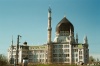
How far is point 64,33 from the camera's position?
98.5m

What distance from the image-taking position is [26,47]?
99.6 metres

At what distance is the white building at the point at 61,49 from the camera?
9294 cm

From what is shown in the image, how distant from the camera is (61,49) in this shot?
9506 centimetres

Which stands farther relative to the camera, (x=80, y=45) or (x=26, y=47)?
(x=26, y=47)

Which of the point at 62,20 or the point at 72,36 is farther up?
the point at 62,20

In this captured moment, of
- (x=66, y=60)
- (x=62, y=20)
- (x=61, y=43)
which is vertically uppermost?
(x=62, y=20)

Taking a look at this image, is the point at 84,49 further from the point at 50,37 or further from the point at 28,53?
the point at 28,53

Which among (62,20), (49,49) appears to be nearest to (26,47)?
(49,49)

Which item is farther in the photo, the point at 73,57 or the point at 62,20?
the point at 62,20

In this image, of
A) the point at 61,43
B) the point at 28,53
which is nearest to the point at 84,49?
the point at 61,43

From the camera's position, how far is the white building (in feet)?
305

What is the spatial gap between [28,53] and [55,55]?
10.6 m

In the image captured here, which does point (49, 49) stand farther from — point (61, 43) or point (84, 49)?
point (84, 49)

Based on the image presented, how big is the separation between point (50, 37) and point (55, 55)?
7004 millimetres
